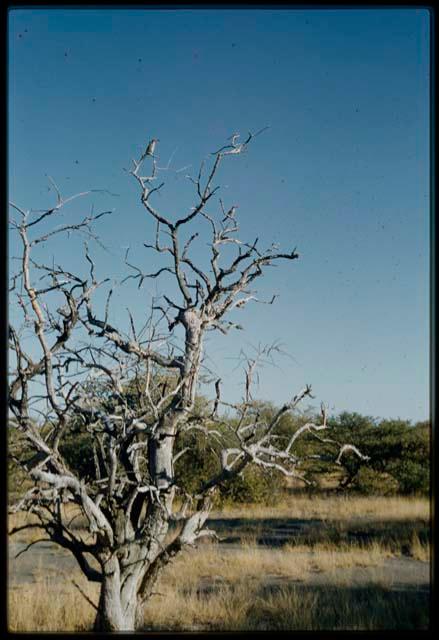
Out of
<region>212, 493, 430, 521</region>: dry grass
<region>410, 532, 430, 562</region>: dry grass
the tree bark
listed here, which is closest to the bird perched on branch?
the tree bark

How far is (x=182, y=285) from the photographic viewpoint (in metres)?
3.97

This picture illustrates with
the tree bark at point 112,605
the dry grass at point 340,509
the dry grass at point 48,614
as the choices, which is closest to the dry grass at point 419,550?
the dry grass at point 340,509

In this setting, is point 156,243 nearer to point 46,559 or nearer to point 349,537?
→ point 46,559

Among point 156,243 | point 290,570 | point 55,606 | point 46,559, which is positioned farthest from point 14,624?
point 46,559

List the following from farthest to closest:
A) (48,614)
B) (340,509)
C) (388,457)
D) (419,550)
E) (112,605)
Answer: (388,457) → (340,509) → (419,550) → (48,614) → (112,605)

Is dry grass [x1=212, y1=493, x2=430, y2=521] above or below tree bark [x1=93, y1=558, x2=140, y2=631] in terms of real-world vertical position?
below

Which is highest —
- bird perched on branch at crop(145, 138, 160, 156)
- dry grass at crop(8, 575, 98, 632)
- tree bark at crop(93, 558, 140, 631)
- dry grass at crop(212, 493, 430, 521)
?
bird perched on branch at crop(145, 138, 160, 156)

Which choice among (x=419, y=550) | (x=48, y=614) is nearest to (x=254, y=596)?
(x=48, y=614)

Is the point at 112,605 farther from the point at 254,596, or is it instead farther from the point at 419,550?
the point at 419,550

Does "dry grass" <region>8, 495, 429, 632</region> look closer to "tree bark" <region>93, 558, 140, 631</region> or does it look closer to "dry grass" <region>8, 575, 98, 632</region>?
"dry grass" <region>8, 575, 98, 632</region>

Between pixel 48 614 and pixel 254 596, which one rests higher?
pixel 48 614

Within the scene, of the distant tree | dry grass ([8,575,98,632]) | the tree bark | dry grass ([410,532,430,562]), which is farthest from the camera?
the distant tree

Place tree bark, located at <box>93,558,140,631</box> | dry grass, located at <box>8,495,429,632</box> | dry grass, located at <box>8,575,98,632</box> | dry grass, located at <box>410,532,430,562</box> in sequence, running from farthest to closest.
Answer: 1. dry grass, located at <box>410,532,430,562</box>
2. dry grass, located at <box>8,495,429,632</box>
3. dry grass, located at <box>8,575,98,632</box>
4. tree bark, located at <box>93,558,140,631</box>

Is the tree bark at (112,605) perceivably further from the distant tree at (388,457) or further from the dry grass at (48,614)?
the distant tree at (388,457)
